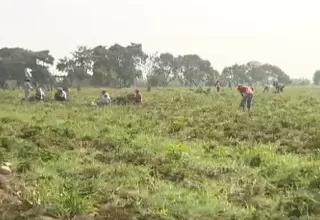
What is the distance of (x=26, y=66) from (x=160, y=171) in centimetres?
6120

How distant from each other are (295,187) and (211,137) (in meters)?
7.00

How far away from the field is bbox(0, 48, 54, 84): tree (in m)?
51.7

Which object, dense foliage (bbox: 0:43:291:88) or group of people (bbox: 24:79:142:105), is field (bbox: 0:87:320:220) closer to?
group of people (bbox: 24:79:142:105)

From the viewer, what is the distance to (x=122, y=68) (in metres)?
79.0

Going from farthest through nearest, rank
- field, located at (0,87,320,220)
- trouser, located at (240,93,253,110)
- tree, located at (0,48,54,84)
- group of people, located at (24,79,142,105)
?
tree, located at (0,48,54,84), group of people, located at (24,79,142,105), trouser, located at (240,93,253,110), field, located at (0,87,320,220)

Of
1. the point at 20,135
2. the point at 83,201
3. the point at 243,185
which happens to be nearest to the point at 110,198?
the point at 83,201

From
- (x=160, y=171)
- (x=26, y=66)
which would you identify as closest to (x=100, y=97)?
(x=160, y=171)

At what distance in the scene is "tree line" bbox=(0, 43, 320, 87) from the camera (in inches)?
2790

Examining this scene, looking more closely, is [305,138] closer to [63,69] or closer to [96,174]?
[96,174]

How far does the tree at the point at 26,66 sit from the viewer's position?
69338 millimetres

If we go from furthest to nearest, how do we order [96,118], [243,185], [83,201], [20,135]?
1. [96,118]
2. [20,135]
3. [243,185]
4. [83,201]

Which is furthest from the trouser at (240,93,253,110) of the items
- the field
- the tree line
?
the tree line

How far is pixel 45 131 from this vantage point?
15328 millimetres

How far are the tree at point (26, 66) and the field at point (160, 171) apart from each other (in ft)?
170
